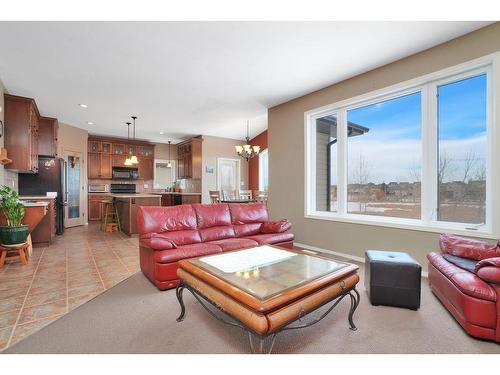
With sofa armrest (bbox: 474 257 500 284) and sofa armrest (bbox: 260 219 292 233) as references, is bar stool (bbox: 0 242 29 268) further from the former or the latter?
sofa armrest (bbox: 474 257 500 284)

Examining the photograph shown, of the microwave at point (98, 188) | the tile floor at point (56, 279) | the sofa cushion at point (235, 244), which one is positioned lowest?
the tile floor at point (56, 279)

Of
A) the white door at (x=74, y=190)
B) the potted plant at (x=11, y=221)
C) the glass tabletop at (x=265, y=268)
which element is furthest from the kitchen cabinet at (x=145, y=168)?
the glass tabletop at (x=265, y=268)

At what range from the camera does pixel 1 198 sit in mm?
3730

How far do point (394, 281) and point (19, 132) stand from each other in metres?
6.39

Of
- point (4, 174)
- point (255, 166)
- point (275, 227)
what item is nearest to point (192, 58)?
point (275, 227)

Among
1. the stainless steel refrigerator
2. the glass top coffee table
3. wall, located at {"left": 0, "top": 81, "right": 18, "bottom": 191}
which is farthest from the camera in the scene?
the stainless steel refrigerator

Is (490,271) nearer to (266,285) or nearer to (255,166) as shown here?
(266,285)

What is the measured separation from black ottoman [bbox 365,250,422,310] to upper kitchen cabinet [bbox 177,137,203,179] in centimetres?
666

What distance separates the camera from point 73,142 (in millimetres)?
7102

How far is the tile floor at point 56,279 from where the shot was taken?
214 cm

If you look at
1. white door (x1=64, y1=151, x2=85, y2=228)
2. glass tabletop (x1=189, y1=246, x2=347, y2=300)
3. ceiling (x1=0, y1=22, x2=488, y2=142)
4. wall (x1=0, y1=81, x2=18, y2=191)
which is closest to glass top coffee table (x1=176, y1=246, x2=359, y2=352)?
glass tabletop (x1=189, y1=246, x2=347, y2=300)

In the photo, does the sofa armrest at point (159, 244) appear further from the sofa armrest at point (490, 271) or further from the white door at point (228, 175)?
the white door at point (228, 175)

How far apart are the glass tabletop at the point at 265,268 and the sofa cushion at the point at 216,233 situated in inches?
41.9

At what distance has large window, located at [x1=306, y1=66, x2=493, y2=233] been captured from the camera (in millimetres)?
2961
